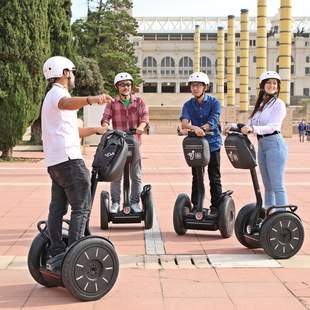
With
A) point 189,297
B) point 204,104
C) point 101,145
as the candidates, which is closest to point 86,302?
point 189,297

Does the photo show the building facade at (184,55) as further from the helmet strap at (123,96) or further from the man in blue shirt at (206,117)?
the man in blue shirt at (206,117)

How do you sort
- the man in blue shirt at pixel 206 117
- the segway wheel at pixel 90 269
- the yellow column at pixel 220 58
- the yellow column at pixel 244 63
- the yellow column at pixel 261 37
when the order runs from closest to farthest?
the segway wheel at pixel 90 269, the man in blue shirt at pixel 206 117, the yellow column at pixel 261 37, the yellow column at pixel 244 63, the yellow column at pixel 220 58

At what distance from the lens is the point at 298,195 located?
1078 cm

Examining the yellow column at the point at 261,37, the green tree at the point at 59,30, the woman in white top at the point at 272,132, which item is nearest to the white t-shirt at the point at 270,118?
the woman in white top at the point at 272,132

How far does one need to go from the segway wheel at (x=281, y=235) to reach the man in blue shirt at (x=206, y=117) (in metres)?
1.28

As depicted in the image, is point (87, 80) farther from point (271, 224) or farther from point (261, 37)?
point (271, 224)

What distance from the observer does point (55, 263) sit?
15.4 ft

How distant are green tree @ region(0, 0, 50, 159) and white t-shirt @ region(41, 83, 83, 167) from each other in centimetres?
1346

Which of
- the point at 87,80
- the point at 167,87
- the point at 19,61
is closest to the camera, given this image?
the point at 19,61

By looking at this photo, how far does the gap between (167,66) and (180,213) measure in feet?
289

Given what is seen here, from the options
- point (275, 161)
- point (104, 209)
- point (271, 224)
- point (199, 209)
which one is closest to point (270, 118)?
point (275, 161)

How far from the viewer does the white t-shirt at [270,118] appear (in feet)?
19.7

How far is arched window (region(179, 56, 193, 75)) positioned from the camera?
9350 cm

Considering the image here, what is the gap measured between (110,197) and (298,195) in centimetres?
403
